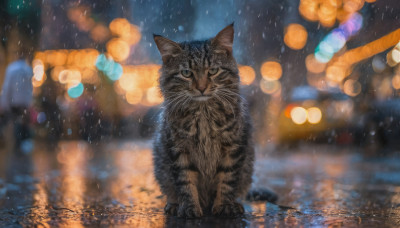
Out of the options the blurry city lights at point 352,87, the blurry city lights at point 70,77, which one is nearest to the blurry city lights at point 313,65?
the blurry city lights at point 352,87

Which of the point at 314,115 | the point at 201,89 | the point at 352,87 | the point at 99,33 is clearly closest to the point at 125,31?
the point at 99,33

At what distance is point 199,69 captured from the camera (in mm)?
3783

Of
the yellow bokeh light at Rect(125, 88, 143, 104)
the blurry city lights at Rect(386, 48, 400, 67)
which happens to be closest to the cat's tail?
the blurry city lights at Rect(386, 48, 400, 67)

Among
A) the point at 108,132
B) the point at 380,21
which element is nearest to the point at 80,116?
the point at 108,132

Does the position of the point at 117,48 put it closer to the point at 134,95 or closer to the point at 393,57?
the point at 134,95

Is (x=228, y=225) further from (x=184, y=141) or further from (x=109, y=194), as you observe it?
(x=109, y=194)

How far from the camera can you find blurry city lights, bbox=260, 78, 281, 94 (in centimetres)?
3366

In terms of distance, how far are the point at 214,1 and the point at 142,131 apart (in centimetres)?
824

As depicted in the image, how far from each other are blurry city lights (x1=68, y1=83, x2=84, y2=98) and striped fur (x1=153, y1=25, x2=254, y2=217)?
19403 millimetres

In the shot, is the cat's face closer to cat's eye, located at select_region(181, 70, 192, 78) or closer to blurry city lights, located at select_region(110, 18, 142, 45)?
cat's eye, located at select_region(181, 70, 192, 78)

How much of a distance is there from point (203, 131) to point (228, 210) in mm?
656

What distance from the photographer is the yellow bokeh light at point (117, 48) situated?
112ft

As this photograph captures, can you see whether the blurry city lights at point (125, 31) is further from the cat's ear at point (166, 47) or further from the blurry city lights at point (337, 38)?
the cat's ear at point (166, 47)

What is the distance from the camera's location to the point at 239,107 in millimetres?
3822
